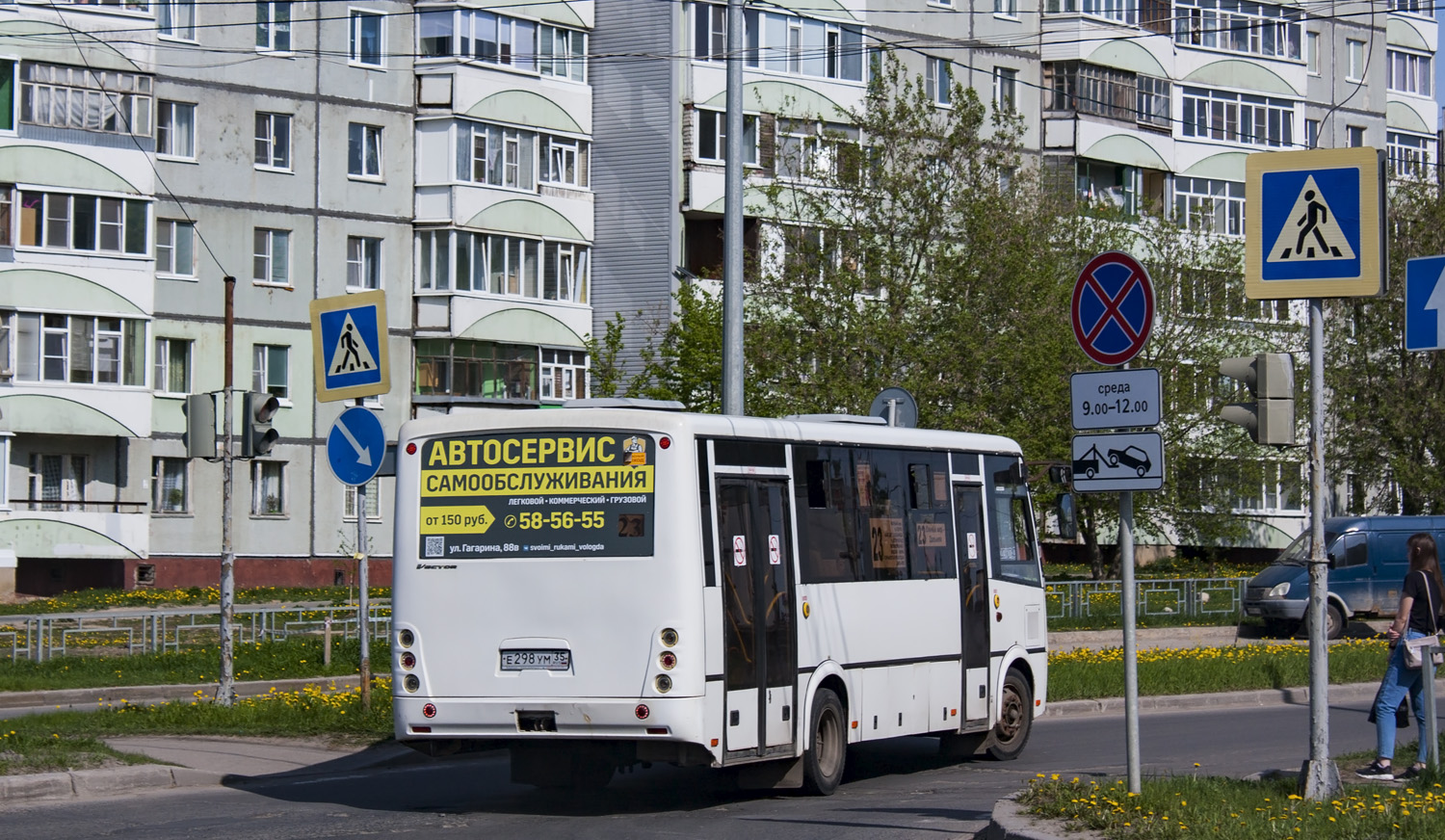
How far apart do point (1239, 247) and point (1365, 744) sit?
33344 millimetres

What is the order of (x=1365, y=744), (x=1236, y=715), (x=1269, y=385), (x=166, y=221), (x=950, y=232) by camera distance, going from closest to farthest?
(x=1269, y=385) → (x=1365, y=744) → (x=1236, y=715) → (x=950, y=232) → (x=166, y=221)

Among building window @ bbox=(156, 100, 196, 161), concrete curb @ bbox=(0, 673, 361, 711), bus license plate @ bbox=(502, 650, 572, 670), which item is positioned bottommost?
concrete curb @ bbox=(0, 673, 361, 711)

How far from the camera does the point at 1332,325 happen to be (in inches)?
2045

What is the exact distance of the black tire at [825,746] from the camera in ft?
44.8

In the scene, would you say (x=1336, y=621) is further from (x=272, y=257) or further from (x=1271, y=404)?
(x=272, y=257)

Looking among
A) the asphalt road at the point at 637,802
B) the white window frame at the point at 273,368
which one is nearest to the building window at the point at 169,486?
the white window frame at the point at 273,368

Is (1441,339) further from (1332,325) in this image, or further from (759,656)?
(1332,325)

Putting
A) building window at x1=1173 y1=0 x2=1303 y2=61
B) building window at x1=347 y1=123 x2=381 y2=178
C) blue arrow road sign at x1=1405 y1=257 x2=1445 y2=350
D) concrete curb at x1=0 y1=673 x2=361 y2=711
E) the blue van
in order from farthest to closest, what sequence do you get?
building window at x1=1173 y1=0 x2=1303 y2=61
building window at x1=347 y1=123 x2=381 y2=178
the blue van
concrete curb at x1=0 y1=673 x2=361 y2=711
blue arrow road sign at x1=1405 y1=257 x2=1445 y2=350

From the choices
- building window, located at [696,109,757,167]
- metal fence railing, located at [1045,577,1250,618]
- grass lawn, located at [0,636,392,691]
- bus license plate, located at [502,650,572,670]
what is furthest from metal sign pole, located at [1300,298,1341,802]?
building window, located at [696,109,757,167]

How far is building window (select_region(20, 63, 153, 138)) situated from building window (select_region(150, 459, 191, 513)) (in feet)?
26.9

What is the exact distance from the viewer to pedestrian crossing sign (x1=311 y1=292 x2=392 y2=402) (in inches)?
648

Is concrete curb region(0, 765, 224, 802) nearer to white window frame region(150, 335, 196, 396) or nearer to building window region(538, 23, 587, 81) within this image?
white window frame region(150, 335, 196, 396)

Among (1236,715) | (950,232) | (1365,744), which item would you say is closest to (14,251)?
(950,232)

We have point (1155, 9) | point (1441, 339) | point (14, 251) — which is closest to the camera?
point (1441, 339)
